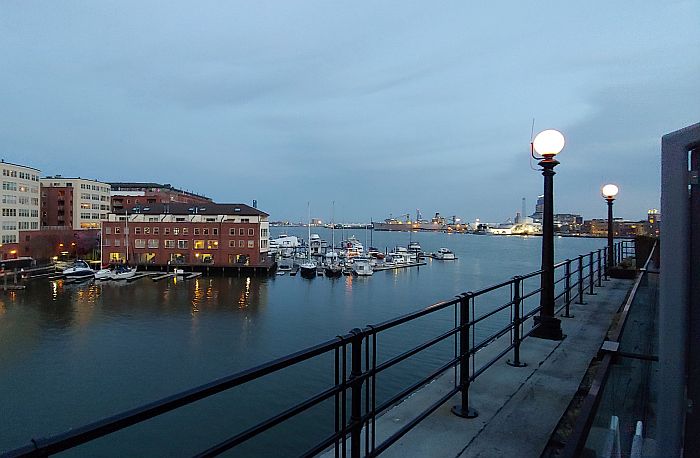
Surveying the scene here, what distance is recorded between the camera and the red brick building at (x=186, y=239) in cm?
5572

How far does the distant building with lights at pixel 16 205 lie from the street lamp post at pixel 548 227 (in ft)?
217

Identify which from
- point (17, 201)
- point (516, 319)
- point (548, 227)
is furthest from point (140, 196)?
point (516, 319)

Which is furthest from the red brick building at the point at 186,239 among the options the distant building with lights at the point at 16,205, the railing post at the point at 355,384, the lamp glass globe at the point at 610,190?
the railing post at the point at 355,384

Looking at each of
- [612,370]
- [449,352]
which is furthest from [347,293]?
[612,370]

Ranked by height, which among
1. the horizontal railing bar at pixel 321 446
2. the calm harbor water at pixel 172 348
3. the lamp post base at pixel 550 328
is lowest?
the calm harbor water at pixel 172 348

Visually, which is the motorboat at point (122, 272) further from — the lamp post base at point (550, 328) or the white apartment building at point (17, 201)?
the lamp post base at point (550, 328)

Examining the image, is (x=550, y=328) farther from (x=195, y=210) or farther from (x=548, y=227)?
(x=195, y=210)

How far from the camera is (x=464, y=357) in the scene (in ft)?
11.6

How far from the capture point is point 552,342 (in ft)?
19.2

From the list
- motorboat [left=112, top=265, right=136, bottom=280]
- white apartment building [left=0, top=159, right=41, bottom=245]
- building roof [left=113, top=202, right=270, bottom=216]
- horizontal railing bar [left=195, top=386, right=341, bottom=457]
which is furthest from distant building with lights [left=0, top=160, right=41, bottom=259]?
horizontal railing bar [left=195, top=386, right=341, bottom=457]

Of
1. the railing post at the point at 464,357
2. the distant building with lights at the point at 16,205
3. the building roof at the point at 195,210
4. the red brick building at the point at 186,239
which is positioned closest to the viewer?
the railing post at the point at 464,357

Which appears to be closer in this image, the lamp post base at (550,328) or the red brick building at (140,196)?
the lamp post base at (550,328)

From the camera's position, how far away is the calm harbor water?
1512 cm

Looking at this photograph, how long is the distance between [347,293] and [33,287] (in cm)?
3463
